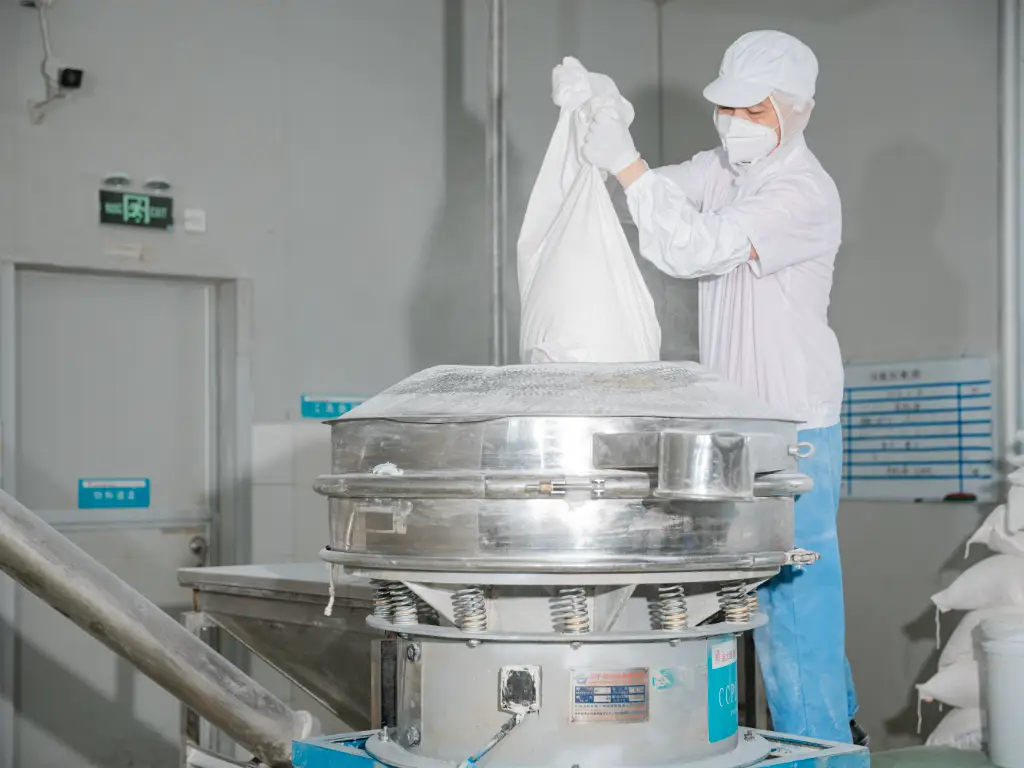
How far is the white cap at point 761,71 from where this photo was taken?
1.65 m

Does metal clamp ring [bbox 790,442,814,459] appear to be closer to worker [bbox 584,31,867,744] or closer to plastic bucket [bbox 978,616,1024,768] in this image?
worker [bbox 584,31,867,744]

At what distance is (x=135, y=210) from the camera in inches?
144

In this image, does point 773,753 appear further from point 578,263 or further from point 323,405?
point 323,405

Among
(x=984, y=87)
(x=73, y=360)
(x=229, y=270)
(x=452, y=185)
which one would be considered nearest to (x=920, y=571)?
(x=984, y=87)

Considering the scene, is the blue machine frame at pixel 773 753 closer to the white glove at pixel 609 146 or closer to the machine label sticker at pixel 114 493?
the white glove at pixel 609 146

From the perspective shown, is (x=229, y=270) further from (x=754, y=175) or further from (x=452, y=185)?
(x=754, y=175)

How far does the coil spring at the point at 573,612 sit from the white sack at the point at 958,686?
5.56ft

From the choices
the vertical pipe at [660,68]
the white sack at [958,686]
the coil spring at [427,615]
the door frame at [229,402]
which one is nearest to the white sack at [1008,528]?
the white sack at [958,686]

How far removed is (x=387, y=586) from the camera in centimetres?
134

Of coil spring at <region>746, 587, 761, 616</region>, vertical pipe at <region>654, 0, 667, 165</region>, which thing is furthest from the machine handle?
vertical pipe at <region>654, 0, 667, 165</region>

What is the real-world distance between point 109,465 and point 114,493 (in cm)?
9

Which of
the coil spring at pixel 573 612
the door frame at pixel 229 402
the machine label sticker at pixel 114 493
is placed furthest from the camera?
the door frame at pixel 229 402

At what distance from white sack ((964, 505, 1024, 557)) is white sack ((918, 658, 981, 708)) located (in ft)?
0.80

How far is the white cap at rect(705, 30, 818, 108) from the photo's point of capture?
165cm
